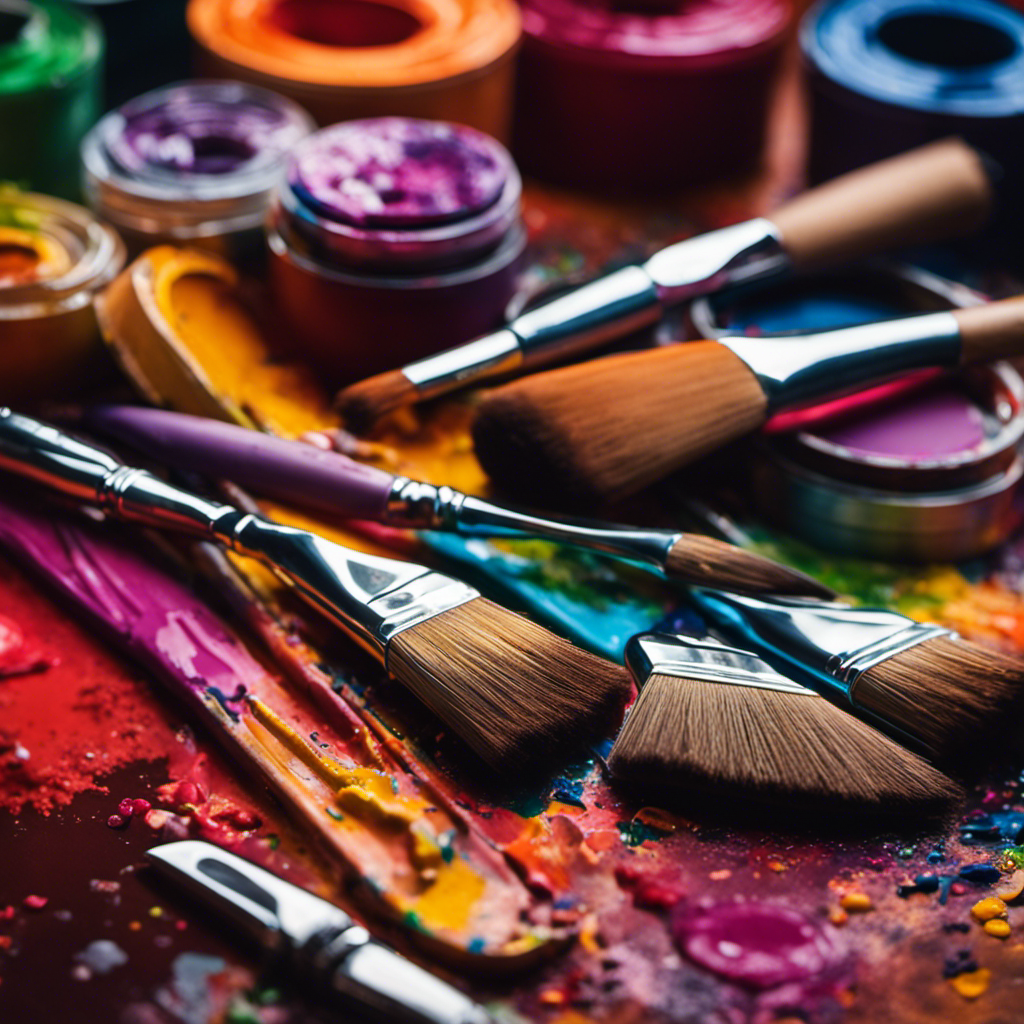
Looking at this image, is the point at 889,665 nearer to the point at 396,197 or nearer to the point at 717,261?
the point at 717,261

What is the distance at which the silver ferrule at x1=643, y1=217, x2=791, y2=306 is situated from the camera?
4.28 ft

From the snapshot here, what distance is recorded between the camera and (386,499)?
1112 mm

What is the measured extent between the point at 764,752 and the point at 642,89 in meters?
0.98

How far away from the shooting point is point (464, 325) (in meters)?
1.31

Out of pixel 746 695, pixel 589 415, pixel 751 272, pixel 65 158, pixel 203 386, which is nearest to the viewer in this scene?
pixel 746 695

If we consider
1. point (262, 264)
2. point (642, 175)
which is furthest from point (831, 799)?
point (642, 175)

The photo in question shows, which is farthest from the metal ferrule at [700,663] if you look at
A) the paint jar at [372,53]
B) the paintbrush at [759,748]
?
the paint jar at [372,53]

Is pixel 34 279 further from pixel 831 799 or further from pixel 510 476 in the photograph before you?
pixel 831 799

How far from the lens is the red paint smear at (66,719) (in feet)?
3.22

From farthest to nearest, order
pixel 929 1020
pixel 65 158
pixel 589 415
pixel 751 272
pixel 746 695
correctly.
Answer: pixel 65 158
pixel 751 272
pixel 589 415
pixel 746 695
pixel 929 1020

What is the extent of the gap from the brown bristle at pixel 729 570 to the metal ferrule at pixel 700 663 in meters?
0.06

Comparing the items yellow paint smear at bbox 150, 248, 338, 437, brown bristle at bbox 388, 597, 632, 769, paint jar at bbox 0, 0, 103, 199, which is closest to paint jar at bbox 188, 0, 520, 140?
paint jar at bbox 0, 0, 103, 199

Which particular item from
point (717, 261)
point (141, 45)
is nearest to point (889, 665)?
point (717, 261)

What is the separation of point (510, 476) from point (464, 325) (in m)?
0.24
